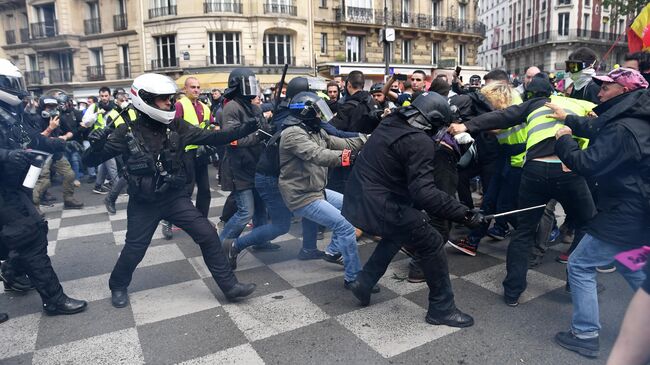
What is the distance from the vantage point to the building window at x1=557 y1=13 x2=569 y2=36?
44.9 m

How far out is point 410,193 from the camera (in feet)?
10.5

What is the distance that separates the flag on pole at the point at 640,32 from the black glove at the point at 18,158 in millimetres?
6992

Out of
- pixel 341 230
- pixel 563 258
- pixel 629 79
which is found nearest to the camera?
pixel 629 79

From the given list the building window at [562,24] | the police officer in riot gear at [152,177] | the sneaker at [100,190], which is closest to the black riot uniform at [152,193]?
the police officer in riot gear at [152,177]

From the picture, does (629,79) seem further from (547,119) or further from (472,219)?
(472,219)

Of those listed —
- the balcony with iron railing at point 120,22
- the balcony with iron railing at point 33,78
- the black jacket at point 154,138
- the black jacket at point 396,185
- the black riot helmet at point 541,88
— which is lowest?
the black jacket at point 396,185

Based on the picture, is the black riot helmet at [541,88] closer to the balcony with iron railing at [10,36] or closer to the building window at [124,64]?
the building window at [124,64]

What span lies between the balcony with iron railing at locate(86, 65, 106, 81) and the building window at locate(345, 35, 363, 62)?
1614 cm

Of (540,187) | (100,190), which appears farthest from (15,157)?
(100,190)

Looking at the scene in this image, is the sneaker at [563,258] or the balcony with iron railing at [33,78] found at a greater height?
the balcony with iron railing at [33,78]

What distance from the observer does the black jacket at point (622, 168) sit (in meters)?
2.84

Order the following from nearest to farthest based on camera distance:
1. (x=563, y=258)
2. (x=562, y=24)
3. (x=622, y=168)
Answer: (x=622, y=168) < (x=563, y=258) < (x=562, y=24)

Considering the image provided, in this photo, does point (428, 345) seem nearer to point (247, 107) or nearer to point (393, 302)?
point (393, 302)

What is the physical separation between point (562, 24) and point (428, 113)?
4957 cm
